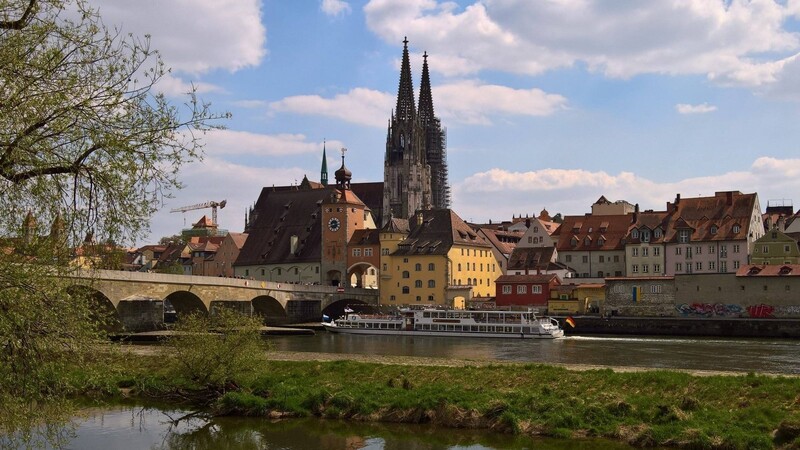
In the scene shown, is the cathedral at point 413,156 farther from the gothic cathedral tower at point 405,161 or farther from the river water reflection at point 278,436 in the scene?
the river water reflection at point 278,436

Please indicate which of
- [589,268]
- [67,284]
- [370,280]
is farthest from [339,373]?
[370,280]

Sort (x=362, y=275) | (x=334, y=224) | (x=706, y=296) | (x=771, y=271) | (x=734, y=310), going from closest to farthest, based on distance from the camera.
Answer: (x=771, y=271) → (x=734, y=310) → (x=706, y=296) → (x=334, y=224) → (x=362, y=275)

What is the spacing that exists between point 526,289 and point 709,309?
1759 centimetres

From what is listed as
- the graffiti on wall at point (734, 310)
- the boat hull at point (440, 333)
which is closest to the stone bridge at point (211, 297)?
the boat hull at point (440, 333)

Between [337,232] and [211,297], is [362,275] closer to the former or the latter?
[337,232]

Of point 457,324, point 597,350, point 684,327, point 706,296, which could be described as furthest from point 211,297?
point 706,296

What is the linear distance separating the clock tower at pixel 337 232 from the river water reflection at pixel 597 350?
28606 millimetres

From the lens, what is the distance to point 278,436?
26.3 metres

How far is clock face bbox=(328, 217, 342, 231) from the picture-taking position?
103438 millimetres

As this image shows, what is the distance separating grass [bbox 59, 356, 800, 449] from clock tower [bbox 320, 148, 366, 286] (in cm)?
6821

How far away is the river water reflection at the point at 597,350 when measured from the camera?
44531mm

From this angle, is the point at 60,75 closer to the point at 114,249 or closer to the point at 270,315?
the point at 114,249

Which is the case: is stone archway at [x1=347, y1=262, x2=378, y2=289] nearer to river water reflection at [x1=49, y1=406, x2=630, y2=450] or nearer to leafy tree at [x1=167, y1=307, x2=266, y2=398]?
leafy tree at [x1=167, y1=307, x2=266, y2=398]

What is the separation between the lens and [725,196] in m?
90.8
